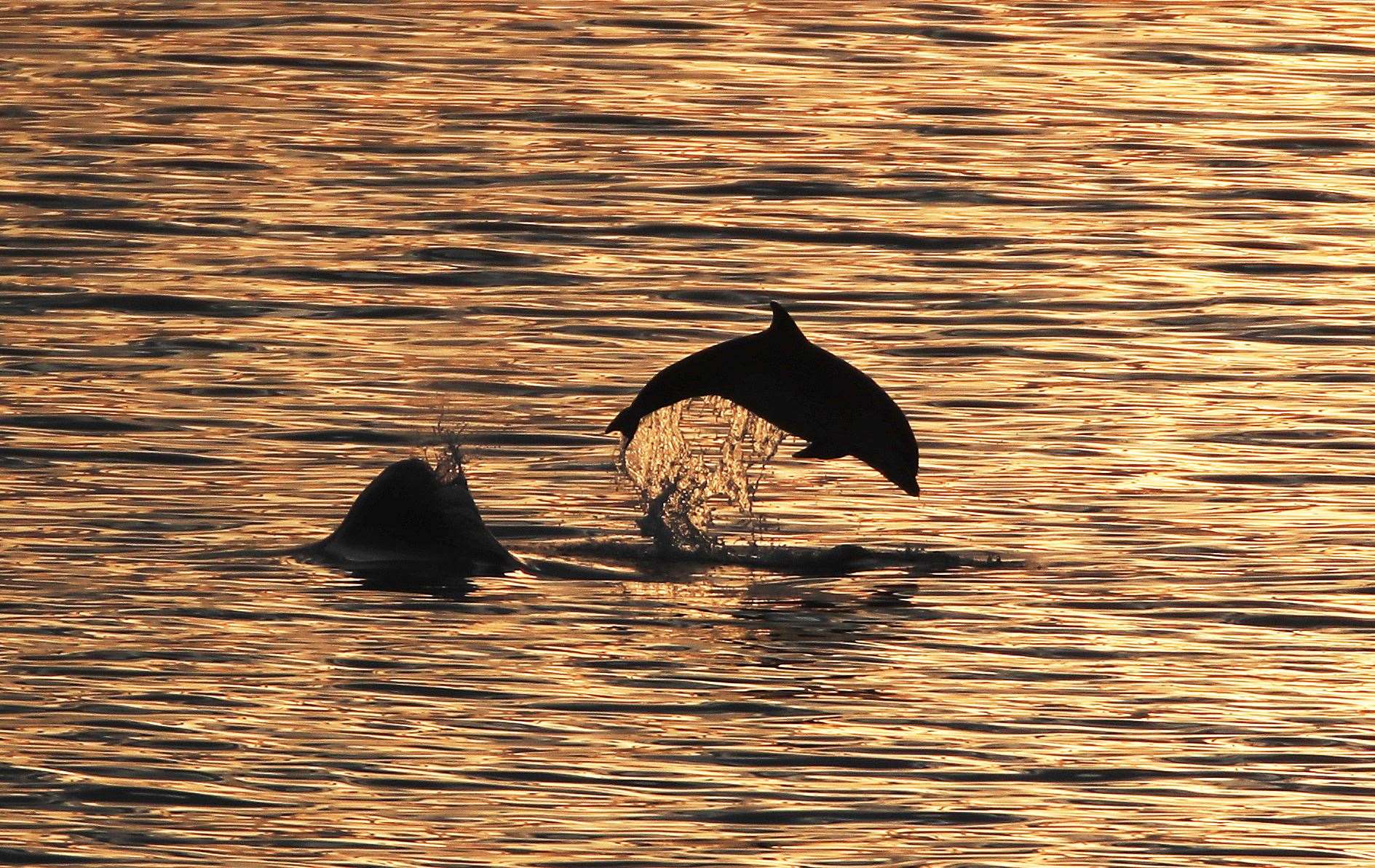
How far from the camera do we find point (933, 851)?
39.2 feet

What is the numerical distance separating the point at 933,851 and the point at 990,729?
185 centimetres

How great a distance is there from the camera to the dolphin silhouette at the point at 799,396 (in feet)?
56.8

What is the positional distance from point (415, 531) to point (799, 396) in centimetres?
224

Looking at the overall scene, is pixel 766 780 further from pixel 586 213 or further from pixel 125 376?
pixel 586 213

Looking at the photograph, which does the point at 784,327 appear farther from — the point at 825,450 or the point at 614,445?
the point at 614,445

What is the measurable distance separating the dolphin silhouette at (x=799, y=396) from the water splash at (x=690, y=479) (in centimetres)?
44

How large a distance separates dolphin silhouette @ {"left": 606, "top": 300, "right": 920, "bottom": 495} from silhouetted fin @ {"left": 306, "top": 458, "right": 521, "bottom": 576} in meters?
0.99

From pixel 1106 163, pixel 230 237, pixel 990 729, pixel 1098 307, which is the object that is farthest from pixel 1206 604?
pixel 1106 163

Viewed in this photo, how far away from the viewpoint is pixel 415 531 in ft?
56.2

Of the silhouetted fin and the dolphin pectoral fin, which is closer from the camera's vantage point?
the silhouetted fin

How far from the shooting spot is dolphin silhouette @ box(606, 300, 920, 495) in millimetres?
17312

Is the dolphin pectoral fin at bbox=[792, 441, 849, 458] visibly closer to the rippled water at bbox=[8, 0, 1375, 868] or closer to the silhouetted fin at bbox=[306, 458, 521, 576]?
the rippled water at bbox=[8, 0, 1375, 868]

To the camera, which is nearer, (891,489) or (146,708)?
(146,708)

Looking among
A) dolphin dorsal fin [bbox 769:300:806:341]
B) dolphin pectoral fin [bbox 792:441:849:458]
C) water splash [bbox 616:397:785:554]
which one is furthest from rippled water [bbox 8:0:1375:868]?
dolphin dorsal fin [bbox 769:300:806:341]
